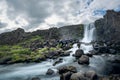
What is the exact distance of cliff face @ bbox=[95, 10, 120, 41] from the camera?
170000 mm

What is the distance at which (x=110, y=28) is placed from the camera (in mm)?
175500

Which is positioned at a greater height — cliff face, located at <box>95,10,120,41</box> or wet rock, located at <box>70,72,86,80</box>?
cliff face, located at <box>95,10,120,41</box>

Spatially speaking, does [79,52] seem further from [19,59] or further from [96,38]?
[96,38]

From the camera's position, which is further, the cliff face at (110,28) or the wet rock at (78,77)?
the cliff face at (110,28)

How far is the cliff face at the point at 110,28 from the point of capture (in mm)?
170000

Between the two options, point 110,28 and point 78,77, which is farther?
point 110,28

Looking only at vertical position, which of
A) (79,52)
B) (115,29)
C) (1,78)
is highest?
(115,29)

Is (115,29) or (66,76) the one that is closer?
(66,76)

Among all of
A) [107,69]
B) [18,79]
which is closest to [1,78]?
[18,79]

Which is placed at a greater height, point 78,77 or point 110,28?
point 110,28

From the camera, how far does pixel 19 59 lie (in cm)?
11906

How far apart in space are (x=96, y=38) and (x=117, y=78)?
125m

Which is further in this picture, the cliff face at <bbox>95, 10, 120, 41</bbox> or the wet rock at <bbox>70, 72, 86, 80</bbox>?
the cliff face at <bbox>95, 10, 120, 41</bbox>

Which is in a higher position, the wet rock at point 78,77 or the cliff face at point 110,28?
the cliff face at point 110,28
